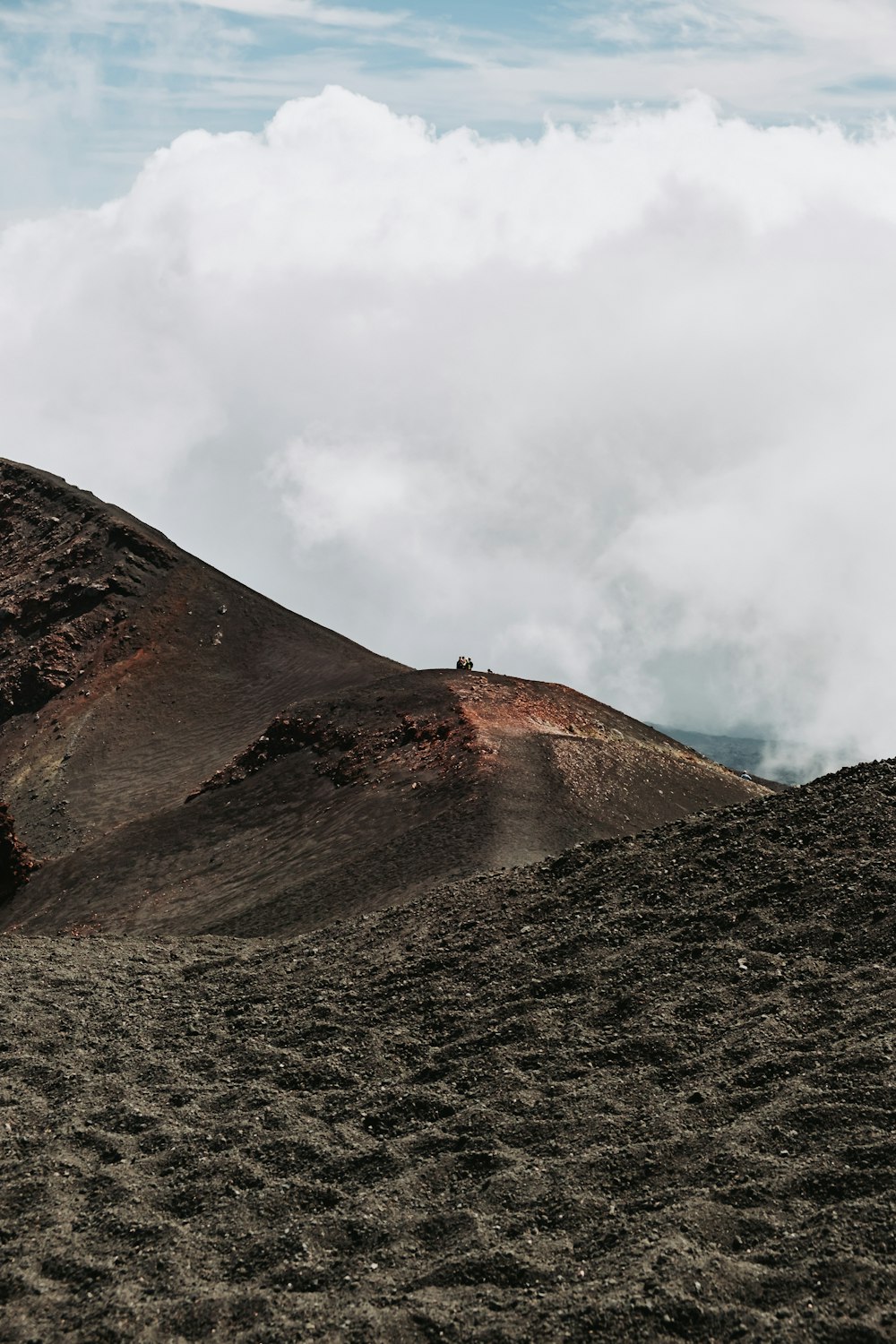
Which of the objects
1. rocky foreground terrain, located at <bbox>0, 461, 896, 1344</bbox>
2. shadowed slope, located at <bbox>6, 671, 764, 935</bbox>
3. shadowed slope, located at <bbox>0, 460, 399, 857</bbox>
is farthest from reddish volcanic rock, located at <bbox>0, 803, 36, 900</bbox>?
rocky foreground terrain, located at <bbox>0, 461, 896, 1344</bbox>

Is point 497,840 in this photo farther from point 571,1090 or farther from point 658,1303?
point 658,1303

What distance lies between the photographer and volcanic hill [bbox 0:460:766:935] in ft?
62.9

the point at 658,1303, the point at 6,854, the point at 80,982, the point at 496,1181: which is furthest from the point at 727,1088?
the point at 6,854

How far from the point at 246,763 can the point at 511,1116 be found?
18.6 m

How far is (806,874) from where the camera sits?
11617mm

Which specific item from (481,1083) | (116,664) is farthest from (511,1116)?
(116,664)

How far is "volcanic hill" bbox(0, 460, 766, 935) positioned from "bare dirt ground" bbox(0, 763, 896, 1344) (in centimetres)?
466

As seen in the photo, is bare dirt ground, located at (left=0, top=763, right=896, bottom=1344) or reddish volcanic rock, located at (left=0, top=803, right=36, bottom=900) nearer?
bare dirt ground, located at (left=0, top=763, right=896, bottom=1344)

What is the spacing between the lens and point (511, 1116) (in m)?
8.95

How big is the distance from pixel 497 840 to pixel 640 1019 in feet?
26.5

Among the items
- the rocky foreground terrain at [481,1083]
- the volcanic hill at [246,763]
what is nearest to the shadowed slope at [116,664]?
the volcanic hill at [246,763]

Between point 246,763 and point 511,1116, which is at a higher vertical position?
point 246,763

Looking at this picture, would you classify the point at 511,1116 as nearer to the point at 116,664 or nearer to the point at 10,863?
the point at 10,863

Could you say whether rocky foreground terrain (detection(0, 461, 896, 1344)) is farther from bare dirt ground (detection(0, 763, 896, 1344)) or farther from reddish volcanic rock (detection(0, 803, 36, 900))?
reddish volcanic rock (detection(0, 803, 36, 900))
